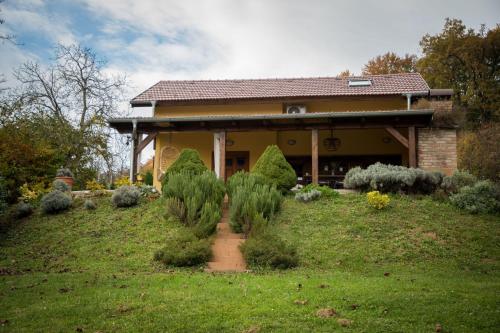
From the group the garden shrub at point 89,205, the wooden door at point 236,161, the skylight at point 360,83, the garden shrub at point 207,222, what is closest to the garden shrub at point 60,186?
the garden shrub at point 89,205

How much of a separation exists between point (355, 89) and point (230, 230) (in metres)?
9.18

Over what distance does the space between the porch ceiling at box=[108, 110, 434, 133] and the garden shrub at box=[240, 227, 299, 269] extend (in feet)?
19.8

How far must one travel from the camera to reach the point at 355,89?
1758cm

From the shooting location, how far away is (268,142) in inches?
689

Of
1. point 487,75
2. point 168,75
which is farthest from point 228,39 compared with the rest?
point 487,75

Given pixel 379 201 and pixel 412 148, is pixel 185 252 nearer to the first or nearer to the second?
pixel 379 201

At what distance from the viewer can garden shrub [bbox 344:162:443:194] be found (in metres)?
12.6

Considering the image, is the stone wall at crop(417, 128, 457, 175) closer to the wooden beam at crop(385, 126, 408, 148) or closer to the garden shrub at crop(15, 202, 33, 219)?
the wooden beam at crop(385, 126, 408, 148)

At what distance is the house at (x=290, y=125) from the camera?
15125 mm

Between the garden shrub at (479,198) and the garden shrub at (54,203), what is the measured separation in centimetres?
1034

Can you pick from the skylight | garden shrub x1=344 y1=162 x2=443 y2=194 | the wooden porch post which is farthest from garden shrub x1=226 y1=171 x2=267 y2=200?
the skylight

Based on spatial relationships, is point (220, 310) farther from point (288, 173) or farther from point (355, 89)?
point (355, 89)

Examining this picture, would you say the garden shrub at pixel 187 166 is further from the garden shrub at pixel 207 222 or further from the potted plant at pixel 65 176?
the potted plant at pixel 65 176

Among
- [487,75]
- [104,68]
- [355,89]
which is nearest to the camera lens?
[355,89]
